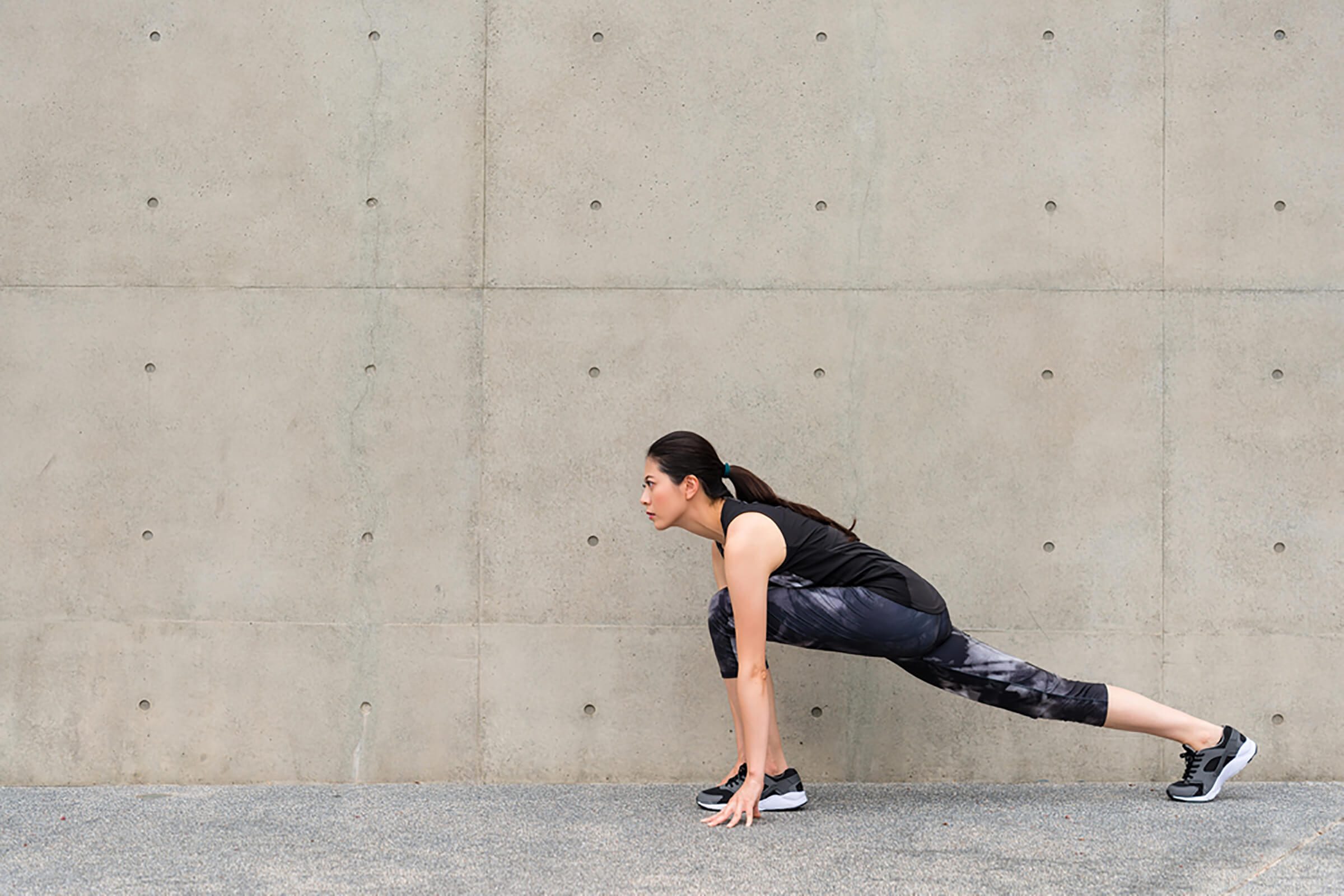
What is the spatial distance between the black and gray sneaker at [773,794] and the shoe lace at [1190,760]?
1052 mm

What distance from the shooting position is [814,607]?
3195 mm

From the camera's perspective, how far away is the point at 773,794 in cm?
325

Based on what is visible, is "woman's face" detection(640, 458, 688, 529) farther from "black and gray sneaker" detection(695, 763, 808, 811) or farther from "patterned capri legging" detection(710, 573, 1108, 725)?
"black and gray sneaker" detection(695, 763, 808, 811)

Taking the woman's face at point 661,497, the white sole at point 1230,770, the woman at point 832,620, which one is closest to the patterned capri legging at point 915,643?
the woman at point 832,620

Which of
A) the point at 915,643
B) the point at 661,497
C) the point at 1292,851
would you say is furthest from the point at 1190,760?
the point at 661,497

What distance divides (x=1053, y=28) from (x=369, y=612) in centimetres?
273

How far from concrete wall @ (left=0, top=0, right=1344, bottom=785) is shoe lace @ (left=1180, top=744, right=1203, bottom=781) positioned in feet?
0.98

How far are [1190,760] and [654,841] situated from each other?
152cm

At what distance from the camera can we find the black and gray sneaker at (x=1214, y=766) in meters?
3.30

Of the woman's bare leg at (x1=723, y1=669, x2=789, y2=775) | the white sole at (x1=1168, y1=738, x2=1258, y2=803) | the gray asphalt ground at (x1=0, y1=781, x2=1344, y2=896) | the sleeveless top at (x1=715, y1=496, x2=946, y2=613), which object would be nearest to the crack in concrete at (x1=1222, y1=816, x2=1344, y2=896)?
the gray asphalt ground at (x1=0, y1=781, x2=1344, y2=896)

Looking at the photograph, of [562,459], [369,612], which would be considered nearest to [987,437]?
[562,459]

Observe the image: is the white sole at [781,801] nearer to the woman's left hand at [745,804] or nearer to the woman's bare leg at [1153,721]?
the woman's left hand at [745,804]

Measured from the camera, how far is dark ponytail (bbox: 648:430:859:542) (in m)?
3.15

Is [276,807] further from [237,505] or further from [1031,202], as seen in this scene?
[1031,202]
